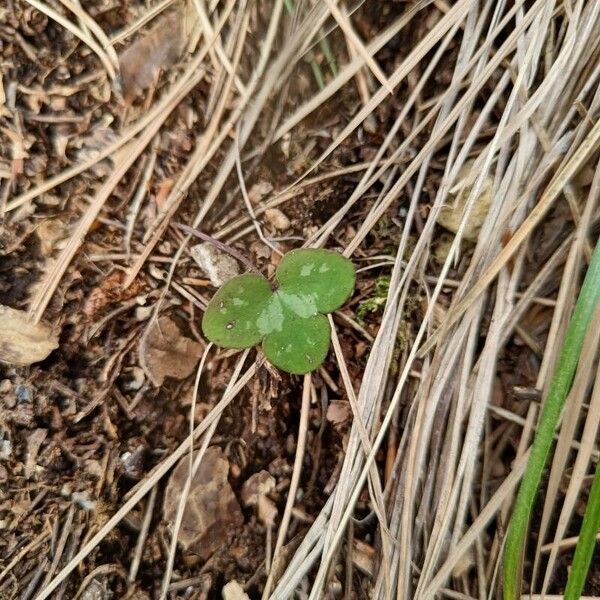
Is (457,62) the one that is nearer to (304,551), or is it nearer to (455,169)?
(455,169)

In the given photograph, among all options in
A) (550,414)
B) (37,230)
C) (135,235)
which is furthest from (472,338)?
(37,230)

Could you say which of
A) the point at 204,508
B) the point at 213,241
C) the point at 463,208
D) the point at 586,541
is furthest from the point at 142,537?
the point at 463,208

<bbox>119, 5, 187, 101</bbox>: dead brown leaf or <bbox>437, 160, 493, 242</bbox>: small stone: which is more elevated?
<bbox>119, 5, 187, 101</bbox>: dead brown leaf

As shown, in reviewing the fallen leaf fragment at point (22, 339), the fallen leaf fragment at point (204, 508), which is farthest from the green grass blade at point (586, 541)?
the fallen leaf fragment at point (22, 339)

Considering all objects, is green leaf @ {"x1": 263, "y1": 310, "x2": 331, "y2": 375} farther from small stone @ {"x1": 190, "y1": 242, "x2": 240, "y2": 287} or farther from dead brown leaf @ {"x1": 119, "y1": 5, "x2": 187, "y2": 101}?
dead brown leaf @ {"x1": 119, "y1": 5, "x2": 187, "y2": 101}

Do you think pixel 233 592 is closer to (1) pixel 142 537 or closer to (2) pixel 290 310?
(1) pixel 142 537

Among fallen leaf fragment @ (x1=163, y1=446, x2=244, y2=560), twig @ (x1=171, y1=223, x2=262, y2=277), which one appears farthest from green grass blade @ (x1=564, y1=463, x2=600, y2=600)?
twig @ (x1=171, y1=223, x2=262, y2=277)

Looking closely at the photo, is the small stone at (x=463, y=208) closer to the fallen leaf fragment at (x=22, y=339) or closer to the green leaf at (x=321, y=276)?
the green leaf at (x=321, y=276)

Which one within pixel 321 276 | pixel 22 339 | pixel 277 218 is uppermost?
pixel 277 218
